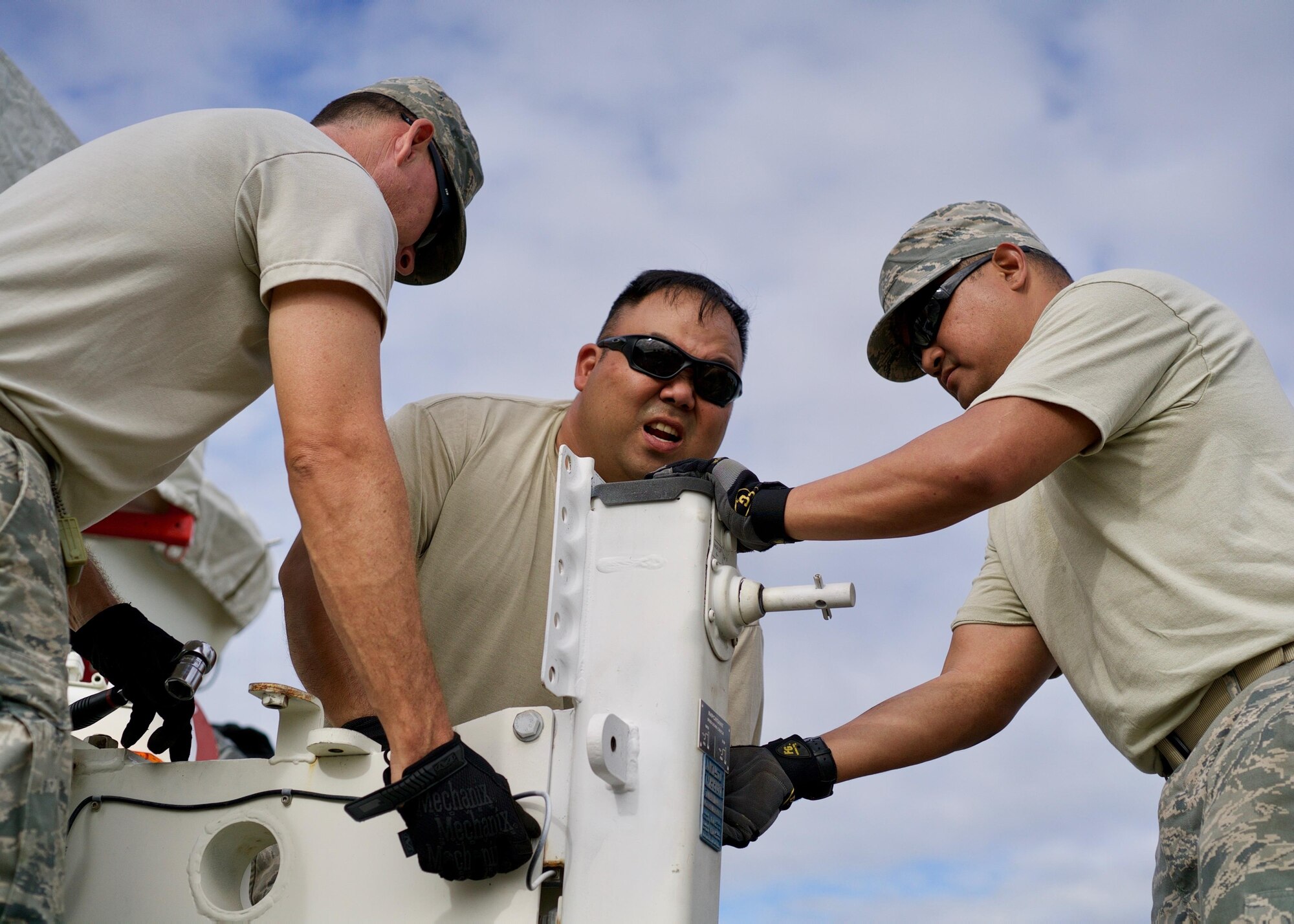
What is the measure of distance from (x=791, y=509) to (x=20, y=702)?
1.44m

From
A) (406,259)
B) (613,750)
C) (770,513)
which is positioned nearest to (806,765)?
(770,513)

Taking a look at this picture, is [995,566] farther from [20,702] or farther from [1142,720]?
[20,702]

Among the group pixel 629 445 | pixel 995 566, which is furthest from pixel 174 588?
pixel 995 566

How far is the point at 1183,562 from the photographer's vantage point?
258cm

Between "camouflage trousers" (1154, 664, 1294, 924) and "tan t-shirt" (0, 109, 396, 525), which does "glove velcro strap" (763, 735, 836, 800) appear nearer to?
"camouflage trousers" (1154, 664, 1294, 924)

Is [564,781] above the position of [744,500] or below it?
below

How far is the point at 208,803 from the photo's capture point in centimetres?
228

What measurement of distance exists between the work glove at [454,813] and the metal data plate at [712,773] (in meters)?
0.31

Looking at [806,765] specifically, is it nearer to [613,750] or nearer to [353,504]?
[613,750]

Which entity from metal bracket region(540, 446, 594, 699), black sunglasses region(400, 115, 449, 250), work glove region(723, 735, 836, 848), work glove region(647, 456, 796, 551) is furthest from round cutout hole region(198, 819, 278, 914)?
black sunglasses region(400, 115, 449, 250)

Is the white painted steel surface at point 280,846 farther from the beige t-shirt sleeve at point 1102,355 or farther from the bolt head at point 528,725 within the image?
the beige t-shirt sleeve at point 1102,355

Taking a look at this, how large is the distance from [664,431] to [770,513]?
1.23 meters

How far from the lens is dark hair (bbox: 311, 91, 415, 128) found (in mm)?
3174

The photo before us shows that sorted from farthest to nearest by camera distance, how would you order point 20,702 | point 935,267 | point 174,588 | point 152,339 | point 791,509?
point 174,588 < point 935,267 < point 791,509 < point 152,339 < point 20,702
